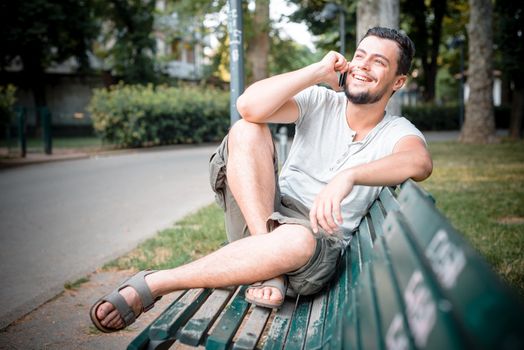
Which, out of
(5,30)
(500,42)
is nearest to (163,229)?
(500,42)

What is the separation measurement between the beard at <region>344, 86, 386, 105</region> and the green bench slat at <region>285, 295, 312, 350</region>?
3.73ft

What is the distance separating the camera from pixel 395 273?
1302mm

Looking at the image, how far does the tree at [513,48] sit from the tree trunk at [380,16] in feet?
39.7

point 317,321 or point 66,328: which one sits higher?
point 317,321

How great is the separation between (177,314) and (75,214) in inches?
223

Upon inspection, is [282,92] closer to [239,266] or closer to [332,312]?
[239,266]

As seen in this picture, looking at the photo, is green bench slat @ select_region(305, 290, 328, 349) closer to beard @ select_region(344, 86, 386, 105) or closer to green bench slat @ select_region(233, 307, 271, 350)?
green bench slat @ select_region(233, 307, 271, 350)

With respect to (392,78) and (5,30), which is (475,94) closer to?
(392,78)

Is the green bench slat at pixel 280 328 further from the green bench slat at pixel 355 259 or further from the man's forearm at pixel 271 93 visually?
the man's forearm at pixel 271 93

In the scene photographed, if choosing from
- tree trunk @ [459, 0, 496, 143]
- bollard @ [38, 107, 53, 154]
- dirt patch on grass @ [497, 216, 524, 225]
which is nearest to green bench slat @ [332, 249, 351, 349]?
dirt patch on grass @ [497, 216, 524, 225]

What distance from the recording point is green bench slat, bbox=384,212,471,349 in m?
0.86

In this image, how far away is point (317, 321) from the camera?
2217 millimetres

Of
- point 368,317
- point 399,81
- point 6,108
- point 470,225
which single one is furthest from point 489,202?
point 6,108

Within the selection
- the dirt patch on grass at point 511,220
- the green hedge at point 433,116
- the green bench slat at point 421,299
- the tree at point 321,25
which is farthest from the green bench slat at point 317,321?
the green hedge at point 433,116
